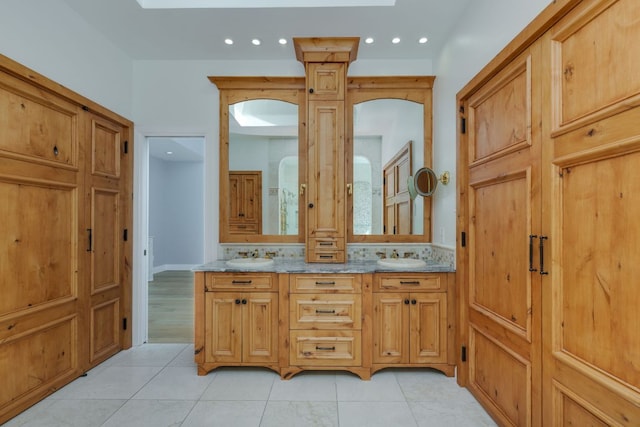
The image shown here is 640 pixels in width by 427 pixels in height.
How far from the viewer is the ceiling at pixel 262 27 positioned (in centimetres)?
246

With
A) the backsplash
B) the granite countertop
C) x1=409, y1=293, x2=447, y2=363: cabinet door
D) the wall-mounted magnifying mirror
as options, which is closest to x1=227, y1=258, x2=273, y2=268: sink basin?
the granite countertop

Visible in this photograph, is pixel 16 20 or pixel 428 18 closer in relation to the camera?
pixel 16 20

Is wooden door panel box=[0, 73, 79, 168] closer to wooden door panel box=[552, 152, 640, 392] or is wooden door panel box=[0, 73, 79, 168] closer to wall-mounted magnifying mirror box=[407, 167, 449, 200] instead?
wall-mounted magnifying mirror box=[407, 167, 449, 200]

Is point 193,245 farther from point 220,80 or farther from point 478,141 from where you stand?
point 478,141

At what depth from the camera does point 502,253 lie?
75.8 inches

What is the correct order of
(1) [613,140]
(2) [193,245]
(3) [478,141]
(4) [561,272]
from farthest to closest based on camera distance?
1. (2) [193,245]
2. (3) [478,141]
3. (4) [561,272]
4. (1) [613,140]

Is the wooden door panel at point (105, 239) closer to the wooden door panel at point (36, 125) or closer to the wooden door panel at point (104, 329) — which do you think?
the wooden door panel at point (104, 329)

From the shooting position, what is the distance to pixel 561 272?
146 centimetres

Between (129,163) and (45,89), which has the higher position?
(45,89)

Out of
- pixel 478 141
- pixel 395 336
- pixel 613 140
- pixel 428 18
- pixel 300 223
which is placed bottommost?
pixel 395 336

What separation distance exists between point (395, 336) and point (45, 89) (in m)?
3.10

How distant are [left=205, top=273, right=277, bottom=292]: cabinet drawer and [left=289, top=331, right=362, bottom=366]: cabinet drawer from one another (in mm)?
474

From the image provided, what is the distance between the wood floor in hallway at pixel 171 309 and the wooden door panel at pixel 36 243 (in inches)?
47.2

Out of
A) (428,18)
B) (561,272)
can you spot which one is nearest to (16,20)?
(428,18)
